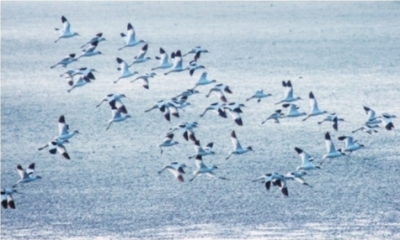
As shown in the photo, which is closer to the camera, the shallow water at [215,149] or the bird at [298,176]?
the bird at [298,176]

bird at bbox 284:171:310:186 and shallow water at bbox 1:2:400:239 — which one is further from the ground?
bird at bbox 284:171:310:186

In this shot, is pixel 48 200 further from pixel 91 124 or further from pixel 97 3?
pixel 97 3

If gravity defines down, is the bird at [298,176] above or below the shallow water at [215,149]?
above

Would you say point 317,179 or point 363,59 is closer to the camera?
point 317,179

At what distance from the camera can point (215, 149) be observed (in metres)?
31.8

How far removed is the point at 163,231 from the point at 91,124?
541 inches

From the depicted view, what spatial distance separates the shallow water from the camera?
962 inches

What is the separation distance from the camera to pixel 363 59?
52.4m

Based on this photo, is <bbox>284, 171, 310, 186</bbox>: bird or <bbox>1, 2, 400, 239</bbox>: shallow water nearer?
<bbox>284, 171, 310, 186</bbox>: bird

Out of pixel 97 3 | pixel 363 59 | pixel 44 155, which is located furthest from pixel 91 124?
pixel 97 3

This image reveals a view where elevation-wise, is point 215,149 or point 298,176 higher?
point 298,176

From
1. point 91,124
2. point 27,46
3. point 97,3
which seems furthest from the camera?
point 97,3

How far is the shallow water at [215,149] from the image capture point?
24.4m

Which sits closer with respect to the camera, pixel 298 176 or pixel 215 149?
pixel 298 176
